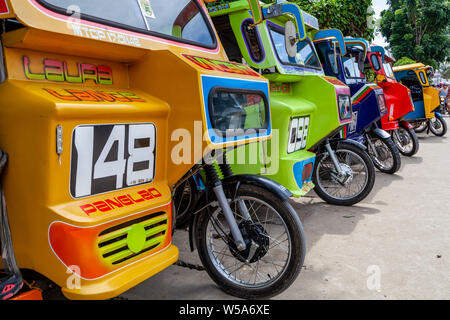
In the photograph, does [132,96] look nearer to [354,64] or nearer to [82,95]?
[82,95]

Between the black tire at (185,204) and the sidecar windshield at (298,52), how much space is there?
5.14 ft

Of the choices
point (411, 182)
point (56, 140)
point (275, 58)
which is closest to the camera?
point (56, 140)

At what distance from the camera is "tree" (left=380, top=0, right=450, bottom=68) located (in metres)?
20.6

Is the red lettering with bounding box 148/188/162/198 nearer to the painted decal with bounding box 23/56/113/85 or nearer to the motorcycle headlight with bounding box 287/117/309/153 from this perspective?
the painted decal with bounding box 23/56/113/85

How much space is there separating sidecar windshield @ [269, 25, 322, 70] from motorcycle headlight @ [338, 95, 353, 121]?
585 millimetres

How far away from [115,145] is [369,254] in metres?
2.25

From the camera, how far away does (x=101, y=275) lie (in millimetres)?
1821

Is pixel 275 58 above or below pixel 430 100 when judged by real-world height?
above

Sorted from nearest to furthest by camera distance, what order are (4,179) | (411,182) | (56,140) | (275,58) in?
(56,140) → (4,179) → (275,58) → (411,182)

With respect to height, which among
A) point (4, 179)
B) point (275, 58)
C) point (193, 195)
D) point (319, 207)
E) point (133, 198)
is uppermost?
point (275, 58)
